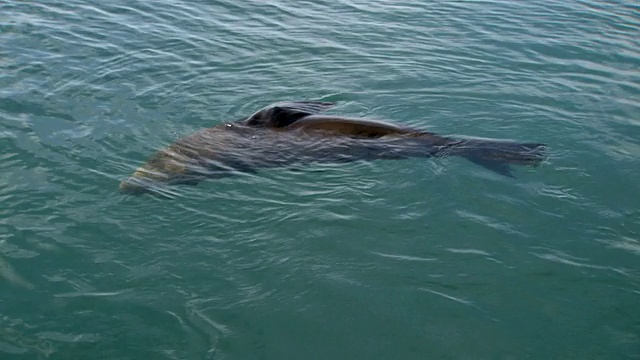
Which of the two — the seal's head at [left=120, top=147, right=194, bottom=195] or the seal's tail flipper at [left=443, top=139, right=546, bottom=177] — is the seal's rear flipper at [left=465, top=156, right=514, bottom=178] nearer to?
the seal's tail flipper at [left=443, top=139, right=546, bottom=177]

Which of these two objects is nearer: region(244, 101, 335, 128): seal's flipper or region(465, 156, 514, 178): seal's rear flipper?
region(465, 156, 514, 178): seal's rear flipper

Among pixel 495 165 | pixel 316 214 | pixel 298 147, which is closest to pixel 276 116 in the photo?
pixel 298 147

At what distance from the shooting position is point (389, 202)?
28.5 ft

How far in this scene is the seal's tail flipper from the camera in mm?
9438

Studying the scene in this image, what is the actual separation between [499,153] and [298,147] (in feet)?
8.02

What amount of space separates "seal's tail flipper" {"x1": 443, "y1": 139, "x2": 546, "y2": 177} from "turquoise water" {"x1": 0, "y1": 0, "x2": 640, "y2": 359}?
17 centimetres

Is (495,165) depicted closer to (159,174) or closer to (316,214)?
(316,214)

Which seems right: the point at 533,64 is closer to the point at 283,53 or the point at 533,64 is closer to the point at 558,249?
the point at 283,53

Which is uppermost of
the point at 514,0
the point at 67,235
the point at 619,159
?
the point at 514,0

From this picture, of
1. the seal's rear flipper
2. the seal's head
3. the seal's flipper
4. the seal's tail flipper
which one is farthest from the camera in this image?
the seal's flipper

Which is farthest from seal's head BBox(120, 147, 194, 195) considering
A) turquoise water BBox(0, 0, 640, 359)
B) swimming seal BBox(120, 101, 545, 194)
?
turquoise water BBox(0, 0, 640, 359)

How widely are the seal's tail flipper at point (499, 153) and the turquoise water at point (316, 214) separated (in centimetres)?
17

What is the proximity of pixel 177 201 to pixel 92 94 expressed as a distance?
356 cm

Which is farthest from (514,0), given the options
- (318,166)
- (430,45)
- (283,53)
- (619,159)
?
(318,166)
